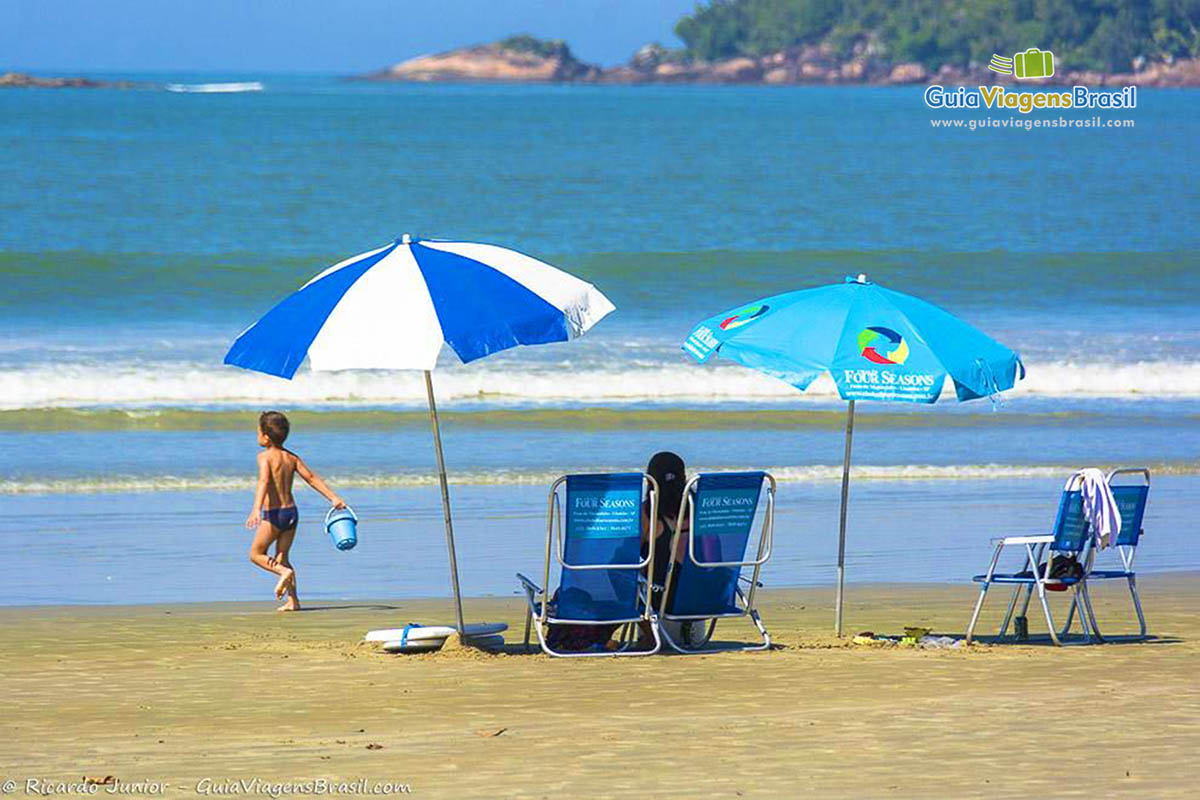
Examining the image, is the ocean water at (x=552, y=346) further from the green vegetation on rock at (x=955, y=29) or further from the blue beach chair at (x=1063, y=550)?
the green vegetation on rock at (x=955, y=29)

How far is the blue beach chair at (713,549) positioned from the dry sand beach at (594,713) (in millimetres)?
236

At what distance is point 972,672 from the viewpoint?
773 centimetres

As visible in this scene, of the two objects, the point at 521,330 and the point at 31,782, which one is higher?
the point at 521,330

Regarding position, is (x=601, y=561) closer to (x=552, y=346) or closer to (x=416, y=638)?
(x=416, y=638)

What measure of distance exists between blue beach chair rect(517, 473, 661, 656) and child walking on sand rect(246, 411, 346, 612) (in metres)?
1.82

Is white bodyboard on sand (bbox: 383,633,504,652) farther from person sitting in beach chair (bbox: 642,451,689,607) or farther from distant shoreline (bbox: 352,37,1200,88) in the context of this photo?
distant shoreline (bbox: 352,37,1200,88)

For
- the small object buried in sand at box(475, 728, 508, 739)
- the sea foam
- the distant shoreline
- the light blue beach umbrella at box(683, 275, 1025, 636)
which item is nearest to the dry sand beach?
the small object buried in sand at box(475, 728, 508, 739)

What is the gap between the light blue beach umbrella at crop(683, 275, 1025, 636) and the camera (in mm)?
7719

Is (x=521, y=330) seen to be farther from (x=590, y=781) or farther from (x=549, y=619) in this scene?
(x=590, y=781)

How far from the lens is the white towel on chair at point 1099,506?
8086mm

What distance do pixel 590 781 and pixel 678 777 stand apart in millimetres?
301

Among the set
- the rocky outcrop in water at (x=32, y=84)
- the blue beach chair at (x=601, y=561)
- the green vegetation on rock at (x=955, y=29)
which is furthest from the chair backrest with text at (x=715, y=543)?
the green vegetation on rock at (x=955, y=29)

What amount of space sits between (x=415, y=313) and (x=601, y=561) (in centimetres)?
143

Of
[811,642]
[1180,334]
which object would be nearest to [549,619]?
[811,642]
